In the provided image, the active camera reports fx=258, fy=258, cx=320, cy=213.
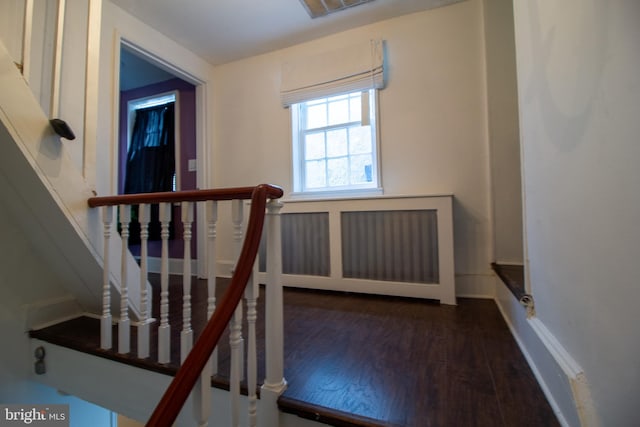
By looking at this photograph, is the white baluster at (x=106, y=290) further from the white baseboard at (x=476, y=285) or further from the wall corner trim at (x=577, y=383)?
the white baseboard at (x=476, y=285)

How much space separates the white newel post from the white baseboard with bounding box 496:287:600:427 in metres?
0.89

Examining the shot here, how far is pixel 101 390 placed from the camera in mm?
1362

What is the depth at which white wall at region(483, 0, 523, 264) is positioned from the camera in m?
1.90

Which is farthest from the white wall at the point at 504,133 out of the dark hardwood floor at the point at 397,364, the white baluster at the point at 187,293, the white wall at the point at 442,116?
the white baluster at the point at 187,293

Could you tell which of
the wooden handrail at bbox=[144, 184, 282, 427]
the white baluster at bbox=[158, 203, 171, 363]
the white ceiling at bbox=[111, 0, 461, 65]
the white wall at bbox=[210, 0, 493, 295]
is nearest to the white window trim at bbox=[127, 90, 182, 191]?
the white ceiling at bbox=[111, 0, 461, 65]

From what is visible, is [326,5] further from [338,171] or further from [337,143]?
[338,171]

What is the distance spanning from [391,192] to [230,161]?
1847mm

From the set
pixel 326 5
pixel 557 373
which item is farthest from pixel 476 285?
pixel 326 5

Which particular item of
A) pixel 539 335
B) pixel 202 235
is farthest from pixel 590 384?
pixel 202 235

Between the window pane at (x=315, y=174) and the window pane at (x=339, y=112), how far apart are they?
426mm

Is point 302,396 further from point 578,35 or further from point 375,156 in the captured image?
point 375,156

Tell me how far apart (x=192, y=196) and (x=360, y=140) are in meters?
1.78

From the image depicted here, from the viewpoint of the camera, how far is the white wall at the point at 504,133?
6.24 ft

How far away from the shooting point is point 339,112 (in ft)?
8.43
